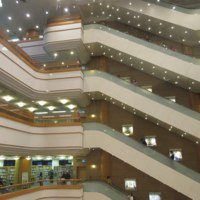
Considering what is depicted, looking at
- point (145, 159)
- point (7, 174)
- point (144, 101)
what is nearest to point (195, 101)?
point (144, 101)

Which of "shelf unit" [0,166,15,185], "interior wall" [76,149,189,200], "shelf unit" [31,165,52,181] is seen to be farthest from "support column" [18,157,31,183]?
"interior wall" [76,149,189,200]

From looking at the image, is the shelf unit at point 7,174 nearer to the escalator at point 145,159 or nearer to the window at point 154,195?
the escalator at point 145,159

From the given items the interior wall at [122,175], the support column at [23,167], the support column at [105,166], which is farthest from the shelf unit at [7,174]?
the support column at [105,166]

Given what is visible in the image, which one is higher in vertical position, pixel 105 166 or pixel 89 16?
pixel 89 16

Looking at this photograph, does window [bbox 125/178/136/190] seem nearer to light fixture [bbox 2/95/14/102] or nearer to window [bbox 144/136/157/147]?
window [bbox 144/136/157/147]

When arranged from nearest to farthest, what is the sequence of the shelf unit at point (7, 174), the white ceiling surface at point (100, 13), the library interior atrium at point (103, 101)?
the library interior atrium at point (103, 101), the white ceiling surface at point (100, 13), the shelf unit at point (7, 174)

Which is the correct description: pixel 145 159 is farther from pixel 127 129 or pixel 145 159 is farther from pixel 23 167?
pixel 23 167

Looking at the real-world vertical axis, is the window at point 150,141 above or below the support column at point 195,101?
below

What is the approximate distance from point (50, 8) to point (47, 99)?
733 centimetres

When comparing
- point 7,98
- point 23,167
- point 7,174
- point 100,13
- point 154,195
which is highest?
point 100,13

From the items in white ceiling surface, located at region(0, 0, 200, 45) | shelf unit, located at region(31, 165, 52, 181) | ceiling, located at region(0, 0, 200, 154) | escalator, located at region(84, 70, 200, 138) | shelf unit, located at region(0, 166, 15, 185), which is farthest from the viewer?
shelf unit, located at region(31, 165, 52, 181)

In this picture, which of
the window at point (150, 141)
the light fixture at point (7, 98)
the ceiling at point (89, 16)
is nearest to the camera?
the light fixture at point (7, 98)

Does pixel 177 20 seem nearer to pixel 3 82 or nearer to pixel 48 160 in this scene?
pixel 3 82

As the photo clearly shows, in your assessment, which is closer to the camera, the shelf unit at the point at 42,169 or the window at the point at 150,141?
the window at the point at 150,141
